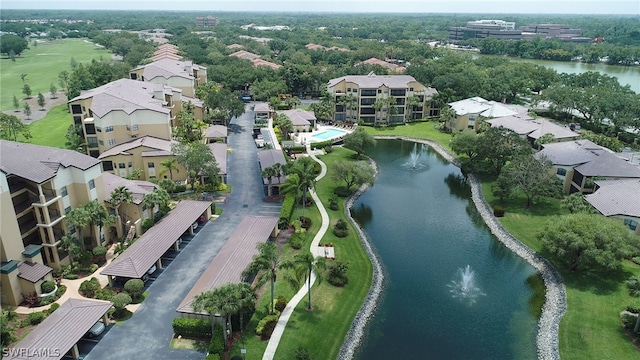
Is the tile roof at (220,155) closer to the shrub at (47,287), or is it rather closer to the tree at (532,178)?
the shrub at (47,287)

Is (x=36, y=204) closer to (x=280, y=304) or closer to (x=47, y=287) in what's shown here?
(x=47, y=287)

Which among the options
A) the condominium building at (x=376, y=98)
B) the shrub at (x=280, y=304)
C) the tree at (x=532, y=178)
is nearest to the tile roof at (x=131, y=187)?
the shrub at (x=280, y=304)

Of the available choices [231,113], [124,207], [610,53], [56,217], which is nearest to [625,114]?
[231,113]

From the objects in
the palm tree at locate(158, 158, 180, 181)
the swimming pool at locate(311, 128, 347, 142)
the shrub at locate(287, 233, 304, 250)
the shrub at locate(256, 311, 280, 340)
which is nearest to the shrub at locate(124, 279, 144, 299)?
the shrub at locate(256, 311, 280, 340)

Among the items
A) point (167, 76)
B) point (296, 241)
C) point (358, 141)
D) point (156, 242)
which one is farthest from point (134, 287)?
point (167, 76)

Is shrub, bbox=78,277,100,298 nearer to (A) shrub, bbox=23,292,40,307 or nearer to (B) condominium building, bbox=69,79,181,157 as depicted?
(A) shrub, bbox=23,292,40,307

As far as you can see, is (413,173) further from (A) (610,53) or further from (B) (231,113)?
(A) (610,53)
